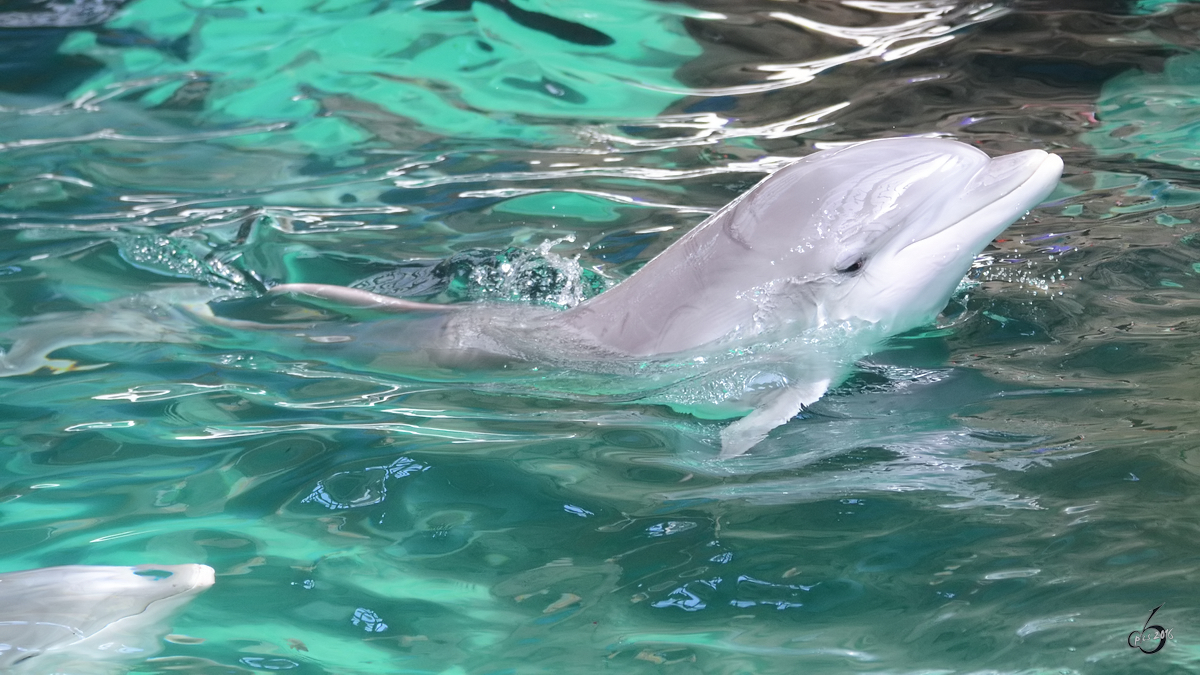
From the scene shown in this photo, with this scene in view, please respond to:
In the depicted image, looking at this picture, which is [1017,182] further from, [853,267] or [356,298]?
[356,298]

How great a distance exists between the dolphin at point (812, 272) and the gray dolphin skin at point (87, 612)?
1.84 m

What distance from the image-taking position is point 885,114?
823 centimetres

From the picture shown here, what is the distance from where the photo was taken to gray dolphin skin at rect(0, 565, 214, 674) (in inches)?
121

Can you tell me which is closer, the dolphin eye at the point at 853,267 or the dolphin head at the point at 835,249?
the dolphin head at the point at 835,249

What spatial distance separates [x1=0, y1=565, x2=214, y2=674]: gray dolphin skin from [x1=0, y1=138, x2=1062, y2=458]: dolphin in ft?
6.05

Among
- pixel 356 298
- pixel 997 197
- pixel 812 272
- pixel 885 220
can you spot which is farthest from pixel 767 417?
pixel 356 298

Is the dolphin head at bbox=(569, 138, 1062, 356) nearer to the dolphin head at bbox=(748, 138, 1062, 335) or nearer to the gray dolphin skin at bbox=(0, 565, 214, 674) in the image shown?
the dolphin head at bbox=(748, 138, 1062, 335)

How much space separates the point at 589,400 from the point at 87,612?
2008mm

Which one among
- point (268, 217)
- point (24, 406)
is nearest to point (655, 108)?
point (268, 217)

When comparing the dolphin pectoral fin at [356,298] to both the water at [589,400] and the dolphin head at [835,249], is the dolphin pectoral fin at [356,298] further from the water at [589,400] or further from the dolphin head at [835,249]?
the dolphin head at [835,249]

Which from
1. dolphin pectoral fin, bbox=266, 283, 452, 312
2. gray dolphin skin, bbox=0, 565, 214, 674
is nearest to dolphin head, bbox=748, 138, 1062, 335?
dolphin pectoral fin, bbox=266, 283, 452, 312

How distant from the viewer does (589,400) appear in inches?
173

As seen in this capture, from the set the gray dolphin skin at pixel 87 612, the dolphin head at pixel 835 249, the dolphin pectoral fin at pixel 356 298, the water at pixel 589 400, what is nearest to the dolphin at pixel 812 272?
the dolphin head at pixel 835 249

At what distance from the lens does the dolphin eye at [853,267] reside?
4426 millimetres
